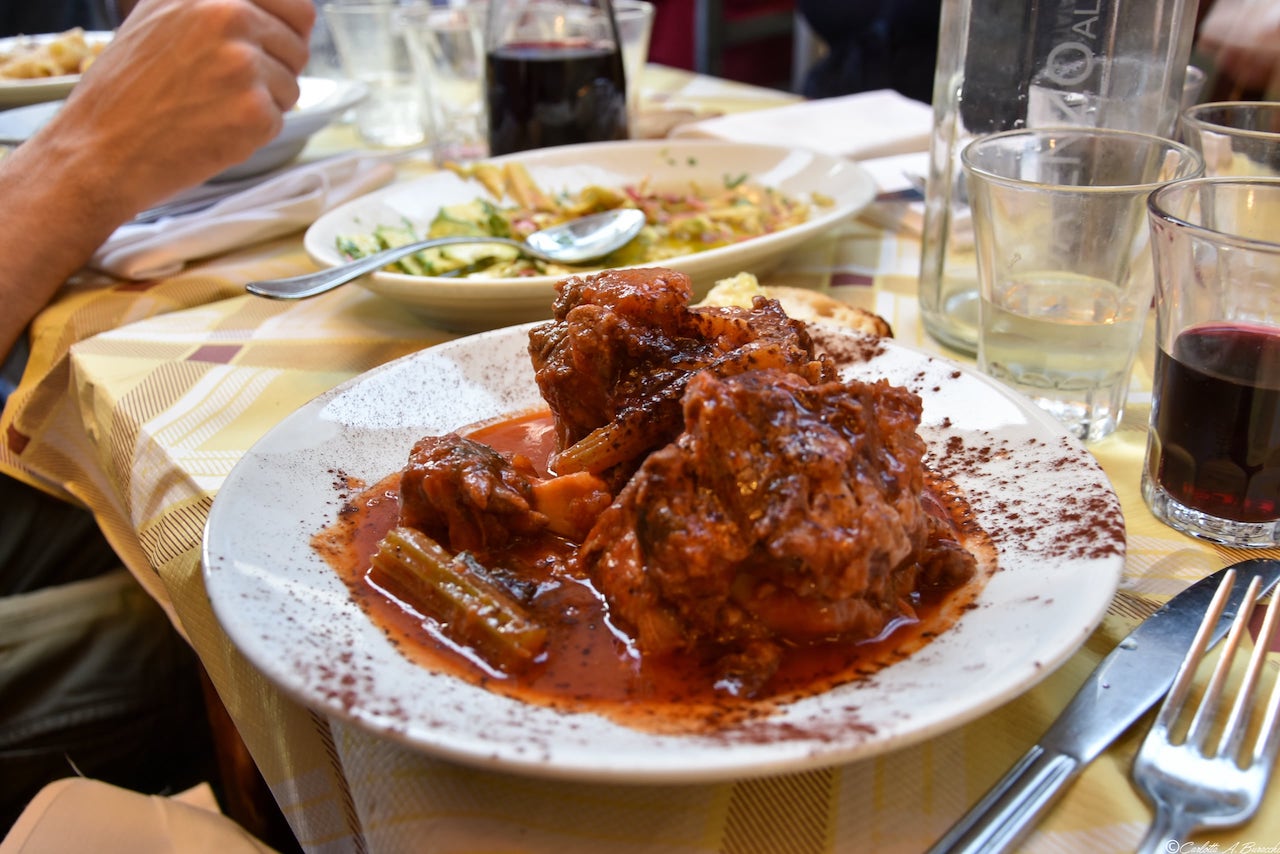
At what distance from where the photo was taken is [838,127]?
11.0 feet

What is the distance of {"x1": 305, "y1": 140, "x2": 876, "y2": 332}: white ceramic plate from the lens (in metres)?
2.00

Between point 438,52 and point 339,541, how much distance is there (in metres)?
2.59

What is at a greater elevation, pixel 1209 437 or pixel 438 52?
pixel 438 52

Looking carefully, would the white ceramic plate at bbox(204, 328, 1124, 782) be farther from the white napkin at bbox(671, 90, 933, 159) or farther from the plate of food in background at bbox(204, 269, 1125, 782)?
the white napkin at bbox(671, 90, 933, 159)

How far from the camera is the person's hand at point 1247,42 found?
2.34 m

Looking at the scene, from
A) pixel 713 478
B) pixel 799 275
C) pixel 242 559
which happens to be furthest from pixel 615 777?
pixel 799 275

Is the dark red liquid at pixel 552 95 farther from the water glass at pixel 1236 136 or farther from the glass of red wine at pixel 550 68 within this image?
the water glass at pixel 1236 136

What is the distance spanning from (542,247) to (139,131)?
1.04 m

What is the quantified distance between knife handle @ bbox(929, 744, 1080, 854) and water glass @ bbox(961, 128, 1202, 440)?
2.86ft

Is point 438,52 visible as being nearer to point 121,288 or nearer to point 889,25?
point 121,288

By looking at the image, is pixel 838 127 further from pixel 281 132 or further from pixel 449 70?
pixel 281 132

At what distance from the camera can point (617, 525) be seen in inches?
46.6

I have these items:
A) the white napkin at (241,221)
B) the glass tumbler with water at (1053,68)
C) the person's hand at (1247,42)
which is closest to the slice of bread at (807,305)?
the glass tumbler with water at (1053,68)

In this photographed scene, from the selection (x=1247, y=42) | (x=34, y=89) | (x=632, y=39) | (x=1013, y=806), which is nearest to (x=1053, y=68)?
(x=1247, y=42)
